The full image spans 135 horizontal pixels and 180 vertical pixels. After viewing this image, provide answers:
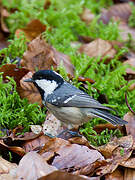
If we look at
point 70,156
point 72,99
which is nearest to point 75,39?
point 72,99

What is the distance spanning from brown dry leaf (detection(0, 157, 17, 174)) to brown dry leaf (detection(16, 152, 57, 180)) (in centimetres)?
14

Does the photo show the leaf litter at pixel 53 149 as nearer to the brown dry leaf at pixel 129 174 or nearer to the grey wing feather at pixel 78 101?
the brown dry leaf at pixel 129 174

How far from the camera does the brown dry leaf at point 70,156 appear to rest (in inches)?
85.2

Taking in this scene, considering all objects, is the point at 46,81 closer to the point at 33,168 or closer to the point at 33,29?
the point at 33,168

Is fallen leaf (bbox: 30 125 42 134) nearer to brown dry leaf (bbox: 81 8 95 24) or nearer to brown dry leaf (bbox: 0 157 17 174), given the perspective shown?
brown dry leaf (bbox: 0 157 17 174)

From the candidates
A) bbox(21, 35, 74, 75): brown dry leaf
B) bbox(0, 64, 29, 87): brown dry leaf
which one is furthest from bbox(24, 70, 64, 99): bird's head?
bbox(21, 35, 74, 75): brown dry leaf

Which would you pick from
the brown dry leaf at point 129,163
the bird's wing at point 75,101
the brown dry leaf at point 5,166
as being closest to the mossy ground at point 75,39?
the bird's wing at point 75,101

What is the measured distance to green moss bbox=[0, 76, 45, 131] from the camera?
2875mm

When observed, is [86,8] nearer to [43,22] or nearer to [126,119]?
[43,22]

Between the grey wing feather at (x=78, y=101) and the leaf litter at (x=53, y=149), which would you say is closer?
the leaf litter at (x=53, y=149)

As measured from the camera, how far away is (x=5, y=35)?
4.33m

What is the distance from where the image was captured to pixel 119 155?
95.5 inches

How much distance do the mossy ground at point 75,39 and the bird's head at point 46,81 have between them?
0.63 ft

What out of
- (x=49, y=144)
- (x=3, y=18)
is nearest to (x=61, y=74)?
(x=49, y=144)
